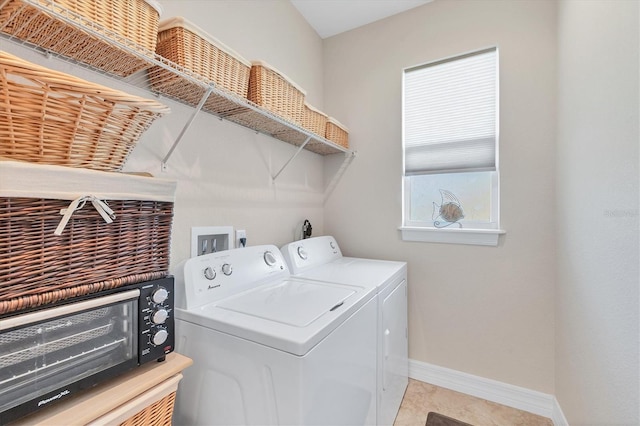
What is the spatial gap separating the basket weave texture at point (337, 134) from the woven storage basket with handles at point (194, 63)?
844 millimetres

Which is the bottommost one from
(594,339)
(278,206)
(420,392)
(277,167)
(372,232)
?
(420,392)

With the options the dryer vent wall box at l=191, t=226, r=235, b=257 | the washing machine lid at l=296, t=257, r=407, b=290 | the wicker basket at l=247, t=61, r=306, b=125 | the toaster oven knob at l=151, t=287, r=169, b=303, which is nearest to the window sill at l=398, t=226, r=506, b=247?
the washing machine lid at l=296, t=257, r=407, b=290

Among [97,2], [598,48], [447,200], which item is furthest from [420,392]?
[97,2]

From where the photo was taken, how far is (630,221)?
957 mm

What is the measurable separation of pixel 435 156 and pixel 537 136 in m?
0.61

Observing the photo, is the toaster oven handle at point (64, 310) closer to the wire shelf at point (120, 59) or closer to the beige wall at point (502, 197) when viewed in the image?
the wire shelf at point (120, 59)

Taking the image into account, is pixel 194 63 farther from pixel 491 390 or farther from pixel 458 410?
pixel 491 390

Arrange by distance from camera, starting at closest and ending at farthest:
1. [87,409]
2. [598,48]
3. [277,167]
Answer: [87,409], [598,48], [277,167]

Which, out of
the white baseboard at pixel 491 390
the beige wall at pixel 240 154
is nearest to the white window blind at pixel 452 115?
the beige wall at pixel 240 154

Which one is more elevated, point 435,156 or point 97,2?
point 97,2

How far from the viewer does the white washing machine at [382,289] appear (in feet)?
4.83

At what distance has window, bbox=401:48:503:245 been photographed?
77.0 inches

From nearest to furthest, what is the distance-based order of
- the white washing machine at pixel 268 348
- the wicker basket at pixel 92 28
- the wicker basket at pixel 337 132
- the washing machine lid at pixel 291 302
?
the wicker basket at pixel 92 28 < the white washing machine at pixel 268 348 < the washing machine lid at pixel 291 302 < the wicker basket at pixel 337 132

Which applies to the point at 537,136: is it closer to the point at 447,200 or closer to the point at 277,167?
the point at 447,200
